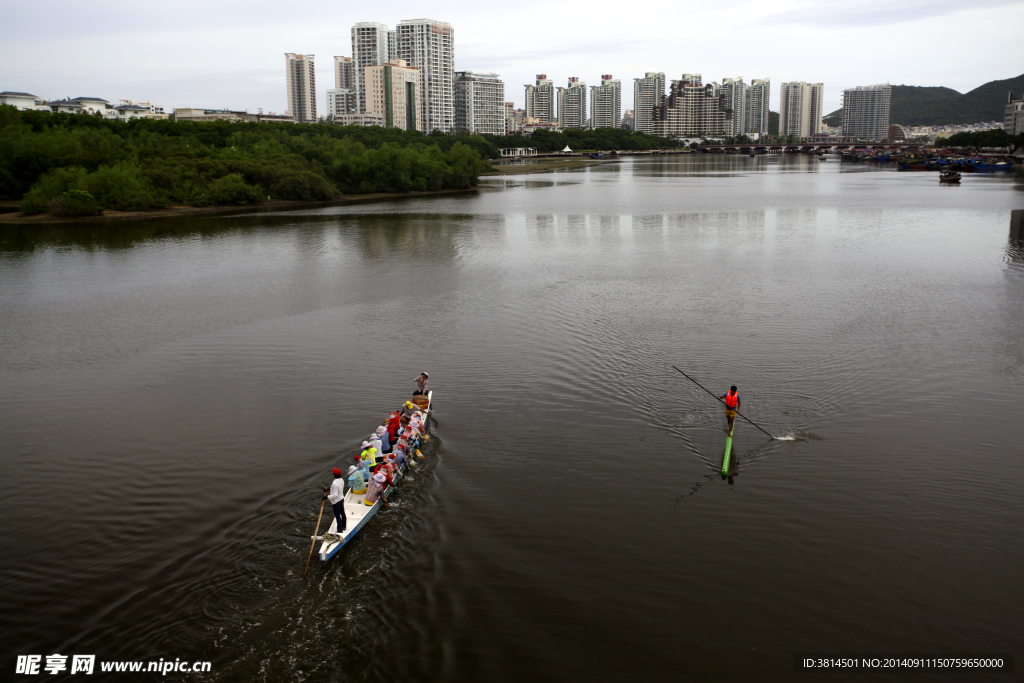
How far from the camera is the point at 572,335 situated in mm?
20812

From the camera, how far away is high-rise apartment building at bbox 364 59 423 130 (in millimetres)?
181700

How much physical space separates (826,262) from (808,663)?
27769 mm

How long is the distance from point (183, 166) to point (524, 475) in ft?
196

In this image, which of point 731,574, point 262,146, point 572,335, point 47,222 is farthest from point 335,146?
point 731,574

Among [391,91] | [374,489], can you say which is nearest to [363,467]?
[374,489]

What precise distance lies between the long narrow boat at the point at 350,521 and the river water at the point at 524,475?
237mm

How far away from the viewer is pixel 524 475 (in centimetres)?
1259

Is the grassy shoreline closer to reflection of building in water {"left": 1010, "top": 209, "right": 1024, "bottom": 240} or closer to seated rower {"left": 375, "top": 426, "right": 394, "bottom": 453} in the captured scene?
seated rower {"left": 375, "top": 426, "right": 394, "bottom": 453}

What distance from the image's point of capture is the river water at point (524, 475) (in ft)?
28.5

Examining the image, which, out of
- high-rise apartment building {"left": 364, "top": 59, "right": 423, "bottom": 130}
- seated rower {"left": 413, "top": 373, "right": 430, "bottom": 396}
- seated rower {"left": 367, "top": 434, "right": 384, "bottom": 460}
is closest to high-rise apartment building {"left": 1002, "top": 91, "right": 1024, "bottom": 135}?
high-rise apartment building {"left": 364, "top": 59, "right": 423, "bottom": 130}

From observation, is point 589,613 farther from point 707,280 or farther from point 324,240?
point 324,240

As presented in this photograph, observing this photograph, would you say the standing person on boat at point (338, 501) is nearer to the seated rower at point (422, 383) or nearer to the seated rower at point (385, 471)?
the seated rower at point (385, 471)

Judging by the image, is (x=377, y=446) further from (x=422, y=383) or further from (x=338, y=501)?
(x=422, y=383)

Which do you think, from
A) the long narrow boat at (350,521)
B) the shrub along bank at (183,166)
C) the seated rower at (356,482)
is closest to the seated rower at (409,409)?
the long narrow boat at (350,521)
